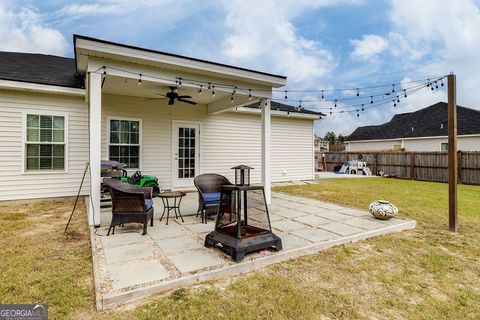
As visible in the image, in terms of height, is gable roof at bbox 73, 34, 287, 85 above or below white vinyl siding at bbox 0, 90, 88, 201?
above

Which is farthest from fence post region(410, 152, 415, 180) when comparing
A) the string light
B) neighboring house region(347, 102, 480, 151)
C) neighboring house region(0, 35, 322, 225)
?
neighboring house region(0, 35, 322, 225)

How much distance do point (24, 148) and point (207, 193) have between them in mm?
4825

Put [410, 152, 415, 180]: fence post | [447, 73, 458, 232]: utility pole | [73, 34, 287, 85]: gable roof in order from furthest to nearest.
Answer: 1. [410, 152, 415, 180]: fence post
2. [447, 73, 458, 232]: utility pole
3. [73, 34, 287, 85]: gable roof

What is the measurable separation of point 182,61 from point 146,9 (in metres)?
4.26

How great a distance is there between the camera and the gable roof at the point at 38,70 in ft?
20.5

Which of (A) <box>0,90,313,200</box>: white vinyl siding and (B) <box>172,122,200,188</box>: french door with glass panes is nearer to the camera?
(A) <box>0,90,313,200</box>: white vinyl siding

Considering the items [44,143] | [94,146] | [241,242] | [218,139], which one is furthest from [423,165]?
[44,143]

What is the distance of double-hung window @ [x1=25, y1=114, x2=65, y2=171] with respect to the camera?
6.31 meters

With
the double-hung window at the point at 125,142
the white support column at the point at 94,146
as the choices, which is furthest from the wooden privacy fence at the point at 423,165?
the white support column at the point at 94,146

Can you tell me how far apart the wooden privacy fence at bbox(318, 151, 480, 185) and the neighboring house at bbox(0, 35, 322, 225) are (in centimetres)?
959

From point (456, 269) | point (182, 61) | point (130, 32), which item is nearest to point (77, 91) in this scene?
point (182, 61)

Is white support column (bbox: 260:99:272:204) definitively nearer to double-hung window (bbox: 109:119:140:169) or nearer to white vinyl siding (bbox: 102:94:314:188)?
white vinyl siding (bbox: 102:94:314:188)

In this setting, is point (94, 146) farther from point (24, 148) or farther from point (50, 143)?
point (24, 148)

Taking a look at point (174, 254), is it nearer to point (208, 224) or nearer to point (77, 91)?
point (208, 224)
